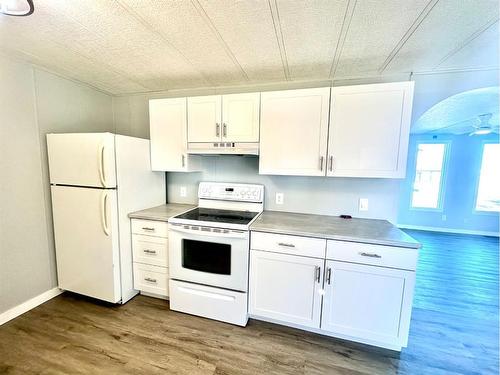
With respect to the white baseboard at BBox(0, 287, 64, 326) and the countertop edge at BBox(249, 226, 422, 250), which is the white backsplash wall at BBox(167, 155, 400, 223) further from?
the white baseboard at BBox(0, 287, 64, 326)

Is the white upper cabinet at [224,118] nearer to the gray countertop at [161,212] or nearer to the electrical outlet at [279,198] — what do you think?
the electrical outlet at [279,198]

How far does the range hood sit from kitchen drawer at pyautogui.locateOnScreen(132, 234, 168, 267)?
40.1 inches

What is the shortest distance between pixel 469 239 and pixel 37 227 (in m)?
7.68

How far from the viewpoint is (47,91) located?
2205 millimetres

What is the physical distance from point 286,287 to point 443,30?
222 centimetres

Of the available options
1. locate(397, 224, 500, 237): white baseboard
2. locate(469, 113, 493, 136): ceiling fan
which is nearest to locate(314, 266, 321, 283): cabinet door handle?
locate(469, 113, 493, 136): ceiling fan

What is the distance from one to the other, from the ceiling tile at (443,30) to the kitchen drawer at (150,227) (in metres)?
2.58

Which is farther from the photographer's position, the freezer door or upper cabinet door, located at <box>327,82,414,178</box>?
the freezer door

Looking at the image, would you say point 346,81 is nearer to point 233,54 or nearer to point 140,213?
point 233,54

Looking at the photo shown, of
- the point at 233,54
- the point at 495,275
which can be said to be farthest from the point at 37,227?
the point at 495,275

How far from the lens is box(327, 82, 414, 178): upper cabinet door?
184cm

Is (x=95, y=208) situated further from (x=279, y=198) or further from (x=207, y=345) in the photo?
(x=279, y=198)

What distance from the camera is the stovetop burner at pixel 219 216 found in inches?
82.4

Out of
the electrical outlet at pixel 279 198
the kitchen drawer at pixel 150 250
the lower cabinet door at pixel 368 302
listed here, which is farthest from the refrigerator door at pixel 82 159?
the lower cabinet door at pixel 368 302
